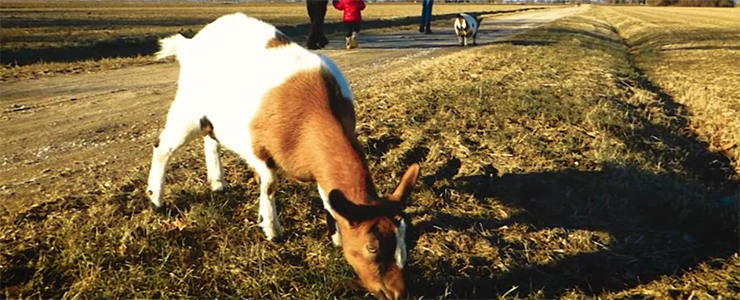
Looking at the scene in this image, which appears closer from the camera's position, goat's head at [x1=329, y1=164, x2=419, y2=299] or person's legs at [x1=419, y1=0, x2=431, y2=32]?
goat's head at [x1=329, y1=164, x2=419, y2=299]

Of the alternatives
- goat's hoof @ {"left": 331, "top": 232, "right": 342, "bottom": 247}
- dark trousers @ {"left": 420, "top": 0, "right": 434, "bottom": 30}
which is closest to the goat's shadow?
goat's hoof @ {"left": 331, "top": 232, "right": 342, "bottom": 247}

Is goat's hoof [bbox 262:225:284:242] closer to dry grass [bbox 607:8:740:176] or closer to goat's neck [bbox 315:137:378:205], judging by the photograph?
goat's neck [bbox 315:137:378:205]

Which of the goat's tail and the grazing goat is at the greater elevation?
the goat's tail

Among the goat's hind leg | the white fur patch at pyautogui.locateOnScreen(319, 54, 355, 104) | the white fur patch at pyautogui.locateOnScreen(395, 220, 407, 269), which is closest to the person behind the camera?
the white fur patch at pyautogui.locateOnScreen(395, 220, 407, 269)

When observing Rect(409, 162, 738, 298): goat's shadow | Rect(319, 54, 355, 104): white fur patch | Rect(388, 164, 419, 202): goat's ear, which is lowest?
Rect(409, 162, 738, 298): goat's shadow

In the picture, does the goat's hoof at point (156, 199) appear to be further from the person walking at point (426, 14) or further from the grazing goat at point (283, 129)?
the person walking at point (426, 14)

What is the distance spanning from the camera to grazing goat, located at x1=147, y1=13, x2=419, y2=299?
11.2 ft

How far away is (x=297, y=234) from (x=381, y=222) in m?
1.65

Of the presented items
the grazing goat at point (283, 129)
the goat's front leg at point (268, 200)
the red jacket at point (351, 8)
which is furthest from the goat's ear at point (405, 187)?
the red jacket at point (351, 8)

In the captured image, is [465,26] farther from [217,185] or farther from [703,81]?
[217,185]

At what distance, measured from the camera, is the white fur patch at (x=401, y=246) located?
3.38 m

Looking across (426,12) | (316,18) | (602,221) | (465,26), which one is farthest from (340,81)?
(426,12)

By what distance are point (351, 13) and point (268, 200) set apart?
15113 mm

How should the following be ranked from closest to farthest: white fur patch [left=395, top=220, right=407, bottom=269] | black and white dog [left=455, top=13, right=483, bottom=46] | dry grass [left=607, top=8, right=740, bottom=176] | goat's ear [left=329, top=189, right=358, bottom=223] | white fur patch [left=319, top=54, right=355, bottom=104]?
goat's ear [left=329, top=189, right=358, bottom=223], white fur patch [left=395, top=220, right=407, bottom=269], white fur patch [left=319, top=54, right=355, bottom=104], dry grass [left=607, top=8, right=740, bottom=176], black and white dog [left=455, top=13, right=483, bottom=46]
